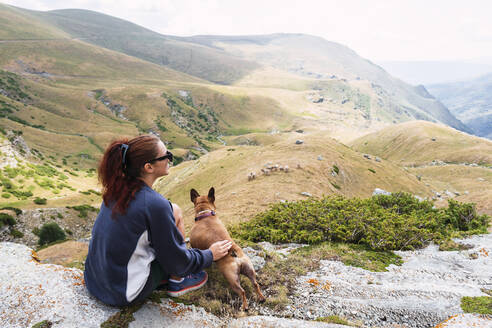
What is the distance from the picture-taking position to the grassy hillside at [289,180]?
21109mm

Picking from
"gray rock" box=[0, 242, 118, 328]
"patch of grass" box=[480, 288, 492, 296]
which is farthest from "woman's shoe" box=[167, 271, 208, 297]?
"patch of grass" box=[480, 288, 492, 296]

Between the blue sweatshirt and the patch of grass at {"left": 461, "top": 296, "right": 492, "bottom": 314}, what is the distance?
19.5 ft

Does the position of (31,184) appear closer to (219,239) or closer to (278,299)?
(219,239)

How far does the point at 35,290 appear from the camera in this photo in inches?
184

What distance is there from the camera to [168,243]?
4.40 m

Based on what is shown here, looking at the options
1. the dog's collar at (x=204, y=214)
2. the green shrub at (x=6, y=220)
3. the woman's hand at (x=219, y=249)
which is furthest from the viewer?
the green shrub at (x=6, y=220)

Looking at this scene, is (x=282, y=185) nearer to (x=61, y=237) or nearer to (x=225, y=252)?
(x=225, y=252)

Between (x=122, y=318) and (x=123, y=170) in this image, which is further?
(x=122, y=318)

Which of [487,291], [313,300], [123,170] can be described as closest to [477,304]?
[487,291]

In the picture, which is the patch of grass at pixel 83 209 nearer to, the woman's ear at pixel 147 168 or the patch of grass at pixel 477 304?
the woman's ear at pixel 147 168

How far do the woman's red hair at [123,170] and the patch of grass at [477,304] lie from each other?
7098 millimetres

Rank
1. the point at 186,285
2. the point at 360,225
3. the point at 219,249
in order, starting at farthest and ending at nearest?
the point at 360,225 < the point at 186,285 < the point at 219,249

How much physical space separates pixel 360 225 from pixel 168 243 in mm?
7947

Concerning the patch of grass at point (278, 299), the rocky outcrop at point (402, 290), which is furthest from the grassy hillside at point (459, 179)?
the patch of grass at point (278, 299)
